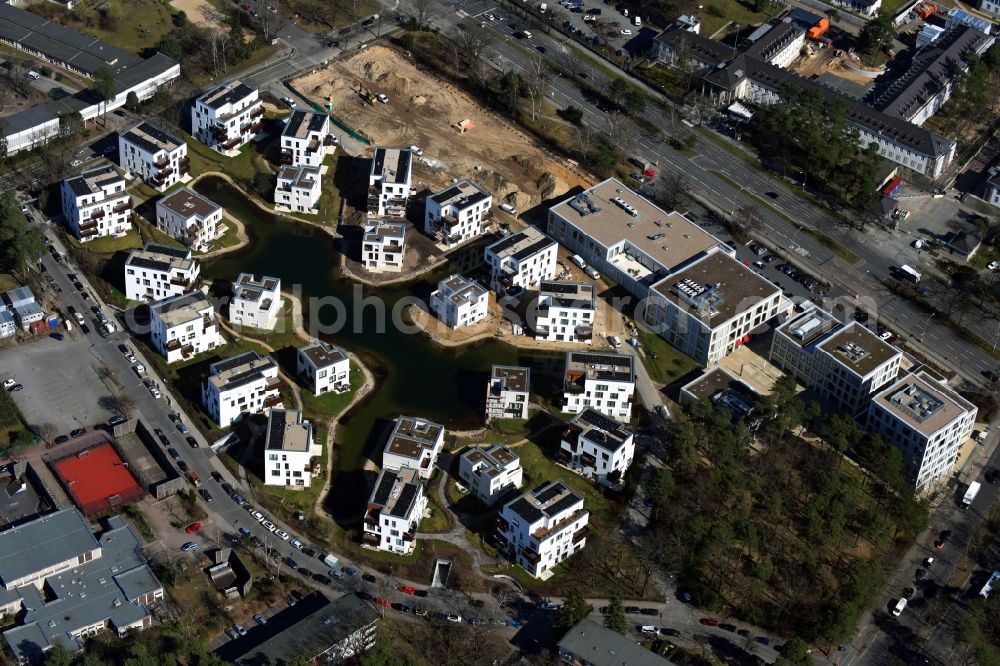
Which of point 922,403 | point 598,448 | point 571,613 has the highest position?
point 922,403

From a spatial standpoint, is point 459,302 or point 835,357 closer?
point 835,357

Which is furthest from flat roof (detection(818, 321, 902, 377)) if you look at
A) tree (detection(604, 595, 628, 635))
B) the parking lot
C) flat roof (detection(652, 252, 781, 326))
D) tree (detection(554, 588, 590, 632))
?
the parking lot

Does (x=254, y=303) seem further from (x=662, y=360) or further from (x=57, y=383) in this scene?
(x=662, y=360)

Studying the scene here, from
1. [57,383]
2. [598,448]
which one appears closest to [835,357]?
[598,448]

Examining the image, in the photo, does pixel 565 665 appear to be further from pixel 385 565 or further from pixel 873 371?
pixel 873 371

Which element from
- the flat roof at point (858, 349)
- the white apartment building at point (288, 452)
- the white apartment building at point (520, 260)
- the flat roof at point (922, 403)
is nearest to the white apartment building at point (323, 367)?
the white apartment building at point (288, 452)
